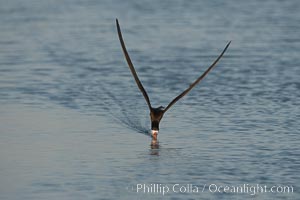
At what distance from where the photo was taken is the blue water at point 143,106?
36.2 feet

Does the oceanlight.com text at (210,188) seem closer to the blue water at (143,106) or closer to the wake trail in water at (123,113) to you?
the blue water at (143,106)

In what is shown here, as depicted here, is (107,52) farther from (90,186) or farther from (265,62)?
(90,186)

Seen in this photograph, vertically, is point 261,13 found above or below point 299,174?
above

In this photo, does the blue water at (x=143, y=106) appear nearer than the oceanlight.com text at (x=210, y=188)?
No

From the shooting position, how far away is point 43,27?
2362cm

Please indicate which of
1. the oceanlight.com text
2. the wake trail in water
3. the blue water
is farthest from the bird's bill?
the oceanlight.com text

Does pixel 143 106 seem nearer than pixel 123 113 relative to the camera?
No

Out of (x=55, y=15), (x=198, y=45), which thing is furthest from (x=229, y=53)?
(x=55, y=15)

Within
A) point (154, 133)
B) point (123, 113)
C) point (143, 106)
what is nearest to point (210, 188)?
point (154, 133)

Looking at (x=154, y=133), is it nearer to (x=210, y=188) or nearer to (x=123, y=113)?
(x=123, y=113)

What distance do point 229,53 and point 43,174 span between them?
382 inches

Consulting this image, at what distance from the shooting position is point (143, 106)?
1488 centimetres

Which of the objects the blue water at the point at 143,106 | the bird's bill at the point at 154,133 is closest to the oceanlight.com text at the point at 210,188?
the blue water at the point at 143,106

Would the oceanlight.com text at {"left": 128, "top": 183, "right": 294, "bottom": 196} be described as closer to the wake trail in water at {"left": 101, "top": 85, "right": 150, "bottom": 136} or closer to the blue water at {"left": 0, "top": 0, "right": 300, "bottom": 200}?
the blue water at {"left": 0, "top": 0, "right": 300, "bottom": 200}
